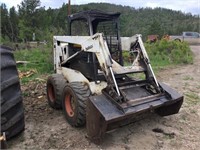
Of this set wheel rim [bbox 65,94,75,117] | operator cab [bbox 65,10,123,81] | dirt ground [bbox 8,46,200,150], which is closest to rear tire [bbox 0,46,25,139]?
dirt ground [bbox 8,46,200,150]

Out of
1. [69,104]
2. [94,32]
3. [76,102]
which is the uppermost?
[94,32]

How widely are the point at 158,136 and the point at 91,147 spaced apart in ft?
3.58

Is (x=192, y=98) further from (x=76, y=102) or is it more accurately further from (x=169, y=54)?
(x=169, y=54)

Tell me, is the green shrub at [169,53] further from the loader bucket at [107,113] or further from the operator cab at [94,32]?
the loader bucket at [107,113]

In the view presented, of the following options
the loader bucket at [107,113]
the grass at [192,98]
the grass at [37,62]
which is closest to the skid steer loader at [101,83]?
the loader bucket at [107,113]

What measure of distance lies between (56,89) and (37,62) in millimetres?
5654

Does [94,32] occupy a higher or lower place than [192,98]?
higher

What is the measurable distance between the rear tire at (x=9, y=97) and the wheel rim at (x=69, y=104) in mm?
1278

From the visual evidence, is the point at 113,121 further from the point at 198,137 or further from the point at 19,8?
the point at 19,8

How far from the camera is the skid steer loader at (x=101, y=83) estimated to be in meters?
3.98

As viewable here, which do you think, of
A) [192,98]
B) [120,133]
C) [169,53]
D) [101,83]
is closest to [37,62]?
[192,98]

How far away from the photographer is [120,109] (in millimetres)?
3924

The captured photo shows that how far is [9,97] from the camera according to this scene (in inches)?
130

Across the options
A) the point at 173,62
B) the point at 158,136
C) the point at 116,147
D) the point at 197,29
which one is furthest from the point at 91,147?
the point at 197,29
